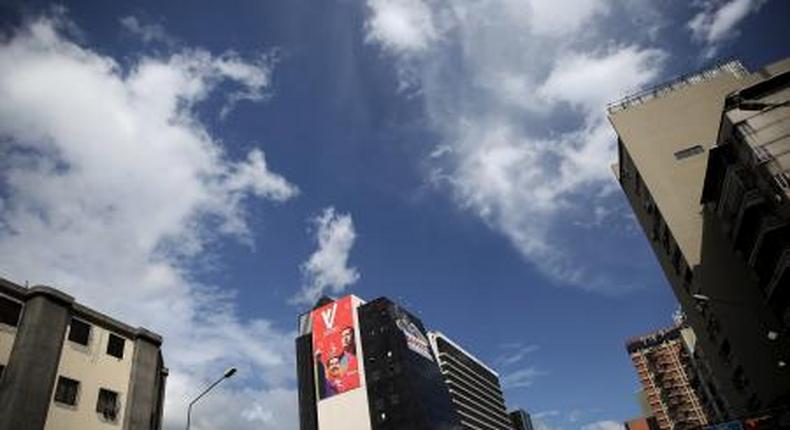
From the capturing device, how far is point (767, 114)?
89.5ft

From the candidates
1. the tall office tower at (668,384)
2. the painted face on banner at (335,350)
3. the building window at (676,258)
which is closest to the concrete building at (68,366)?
the building window at (676,258)

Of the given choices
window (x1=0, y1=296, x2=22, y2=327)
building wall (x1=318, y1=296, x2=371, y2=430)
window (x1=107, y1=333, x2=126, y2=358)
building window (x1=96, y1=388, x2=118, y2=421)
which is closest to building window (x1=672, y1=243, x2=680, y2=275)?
window (x1=107, y1=333, x2=126, y2=358)

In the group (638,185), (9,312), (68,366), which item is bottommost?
(68,366)

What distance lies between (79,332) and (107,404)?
4.27 metres

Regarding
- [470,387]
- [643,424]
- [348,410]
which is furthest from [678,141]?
[643,424]

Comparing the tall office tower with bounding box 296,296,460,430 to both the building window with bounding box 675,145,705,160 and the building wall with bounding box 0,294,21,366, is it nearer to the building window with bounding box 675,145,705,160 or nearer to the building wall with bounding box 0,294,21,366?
the building window with bounding box 675,145,705,160

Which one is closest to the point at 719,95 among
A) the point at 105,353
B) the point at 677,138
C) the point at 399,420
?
the point at 677,138

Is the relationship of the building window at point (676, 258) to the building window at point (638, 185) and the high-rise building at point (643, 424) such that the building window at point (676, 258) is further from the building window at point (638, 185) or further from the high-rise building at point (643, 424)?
the high-rise building at point (643, 424)

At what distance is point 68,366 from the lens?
2944 centimetres

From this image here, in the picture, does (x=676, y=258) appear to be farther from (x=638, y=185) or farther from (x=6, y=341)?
(x=6, y=341)

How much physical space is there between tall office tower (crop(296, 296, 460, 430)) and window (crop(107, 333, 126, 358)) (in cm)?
8944

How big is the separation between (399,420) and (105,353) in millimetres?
91484

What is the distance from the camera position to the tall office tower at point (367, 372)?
11694 cm

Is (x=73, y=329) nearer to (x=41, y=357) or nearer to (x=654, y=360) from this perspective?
(x=41, y=357)
